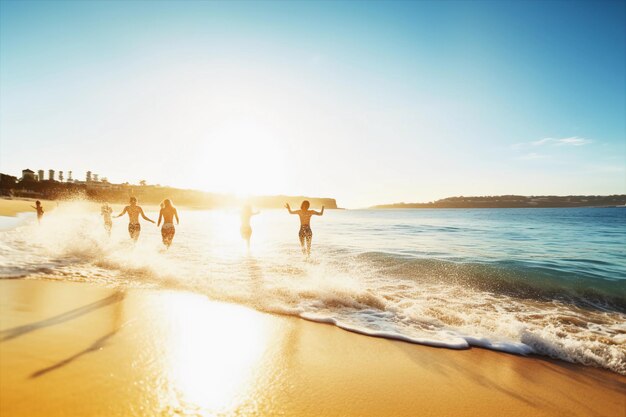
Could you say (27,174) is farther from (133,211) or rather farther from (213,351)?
(213,351)

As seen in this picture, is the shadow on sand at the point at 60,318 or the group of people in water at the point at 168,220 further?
the group of people in water at the point at 168,220

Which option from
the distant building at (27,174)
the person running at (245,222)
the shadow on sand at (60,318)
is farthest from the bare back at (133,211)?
the distant building at (27,174)

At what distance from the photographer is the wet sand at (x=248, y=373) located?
3.15 m

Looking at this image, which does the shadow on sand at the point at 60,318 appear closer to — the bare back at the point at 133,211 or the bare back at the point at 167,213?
the bare back at the point at 167,213

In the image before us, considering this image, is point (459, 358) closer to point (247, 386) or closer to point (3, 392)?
point (247, 386)

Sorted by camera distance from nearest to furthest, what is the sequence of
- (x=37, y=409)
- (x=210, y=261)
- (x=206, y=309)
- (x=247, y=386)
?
(x=37, y=409) < (x=247, y=386) < (x=206, y=309) < (x=210, y=261)

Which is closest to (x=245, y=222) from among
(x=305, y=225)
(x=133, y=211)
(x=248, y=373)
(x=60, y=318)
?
(x=305, y=225)

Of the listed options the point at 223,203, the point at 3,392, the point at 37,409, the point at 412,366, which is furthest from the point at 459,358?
the point at 223,203

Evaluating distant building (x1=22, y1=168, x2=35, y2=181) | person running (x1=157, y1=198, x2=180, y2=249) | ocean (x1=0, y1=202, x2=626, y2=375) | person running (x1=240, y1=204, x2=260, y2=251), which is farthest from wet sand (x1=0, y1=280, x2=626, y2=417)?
distant building (x1=22, y1=168, x2=35, y2=181)

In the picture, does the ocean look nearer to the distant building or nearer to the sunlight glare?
the sunlight glare

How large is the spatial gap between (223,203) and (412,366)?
181019mm

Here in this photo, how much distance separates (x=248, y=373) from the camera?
3760 mm

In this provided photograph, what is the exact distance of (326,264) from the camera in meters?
12.9

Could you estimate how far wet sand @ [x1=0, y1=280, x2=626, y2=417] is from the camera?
124 inches
